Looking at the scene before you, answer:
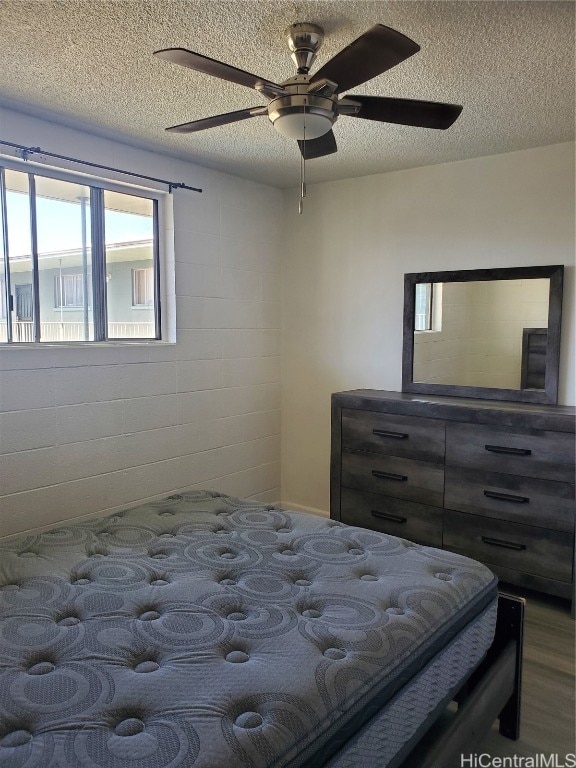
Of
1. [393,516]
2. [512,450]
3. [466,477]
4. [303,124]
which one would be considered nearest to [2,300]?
[303,124]

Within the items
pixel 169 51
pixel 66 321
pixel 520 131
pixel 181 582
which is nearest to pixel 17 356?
pixel 66 321

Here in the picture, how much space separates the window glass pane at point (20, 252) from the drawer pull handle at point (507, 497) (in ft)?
8.13

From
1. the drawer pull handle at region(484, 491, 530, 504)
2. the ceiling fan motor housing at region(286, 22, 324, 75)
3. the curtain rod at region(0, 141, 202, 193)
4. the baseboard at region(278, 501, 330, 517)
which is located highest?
the ceiling fan motor housing at region(286, 22, 324, 75)

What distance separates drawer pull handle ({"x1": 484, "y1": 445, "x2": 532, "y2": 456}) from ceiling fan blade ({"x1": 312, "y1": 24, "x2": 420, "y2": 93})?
1.90 meters

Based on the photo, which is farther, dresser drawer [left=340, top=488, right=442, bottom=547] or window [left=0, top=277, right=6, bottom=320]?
dresser drawer [left=340, top=488, right=442, bottom=547]

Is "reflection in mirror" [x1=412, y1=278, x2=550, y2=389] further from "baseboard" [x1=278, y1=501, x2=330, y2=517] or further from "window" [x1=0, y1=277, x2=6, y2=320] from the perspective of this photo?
"window" [x1=0, y1=277, x2=6, y2=320]

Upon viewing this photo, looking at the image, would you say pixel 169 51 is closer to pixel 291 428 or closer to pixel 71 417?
pixel 71 417

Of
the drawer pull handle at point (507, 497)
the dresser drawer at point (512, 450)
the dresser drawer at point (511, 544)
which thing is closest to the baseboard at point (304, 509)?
the dresser drawer at point (511, 544)

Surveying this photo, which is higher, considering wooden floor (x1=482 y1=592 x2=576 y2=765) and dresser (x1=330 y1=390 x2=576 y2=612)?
dresser (x1=330 y1=390 x2=576 y2=612)

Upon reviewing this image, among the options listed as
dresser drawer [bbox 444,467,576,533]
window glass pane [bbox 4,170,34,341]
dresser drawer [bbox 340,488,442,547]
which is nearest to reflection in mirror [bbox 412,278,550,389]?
dresser drawer [bbox 444,467,576,533]

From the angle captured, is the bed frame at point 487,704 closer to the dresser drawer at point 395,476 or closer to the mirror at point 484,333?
the dresser drawer at point 395,476

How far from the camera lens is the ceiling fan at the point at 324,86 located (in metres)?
1.50

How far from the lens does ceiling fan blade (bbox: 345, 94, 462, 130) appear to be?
1.82m

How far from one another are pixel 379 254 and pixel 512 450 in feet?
5.25
